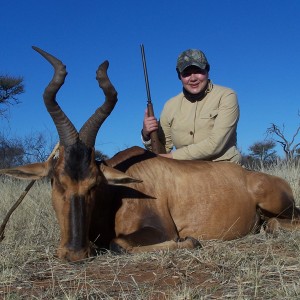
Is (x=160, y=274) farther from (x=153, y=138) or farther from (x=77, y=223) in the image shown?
(x=153, y=138)

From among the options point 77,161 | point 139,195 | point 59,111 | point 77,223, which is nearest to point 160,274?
point 77,223

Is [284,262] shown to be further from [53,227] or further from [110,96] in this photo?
[53,227]

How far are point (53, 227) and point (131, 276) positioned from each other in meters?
2.53

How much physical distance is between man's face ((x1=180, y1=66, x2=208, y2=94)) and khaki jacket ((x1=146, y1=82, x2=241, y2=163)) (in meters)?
0.14

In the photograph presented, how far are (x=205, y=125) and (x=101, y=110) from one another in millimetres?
1988

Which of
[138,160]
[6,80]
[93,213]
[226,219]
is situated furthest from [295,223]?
[6,80]

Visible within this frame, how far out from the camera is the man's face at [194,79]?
257 inches

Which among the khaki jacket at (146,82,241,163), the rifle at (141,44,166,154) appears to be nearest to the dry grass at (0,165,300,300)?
the khaki jacket at (146,82,241,163)

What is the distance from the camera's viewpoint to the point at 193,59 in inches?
259

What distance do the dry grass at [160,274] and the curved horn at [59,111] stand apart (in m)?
1.00

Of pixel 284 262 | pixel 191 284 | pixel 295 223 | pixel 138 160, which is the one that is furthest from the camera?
pixel 295 223

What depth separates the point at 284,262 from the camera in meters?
3.65

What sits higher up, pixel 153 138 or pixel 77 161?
pixel 153 138

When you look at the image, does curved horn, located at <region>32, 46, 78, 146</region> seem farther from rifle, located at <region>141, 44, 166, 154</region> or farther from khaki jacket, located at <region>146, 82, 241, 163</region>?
rifle, located at <region>141, 44, 166, 154</region>
